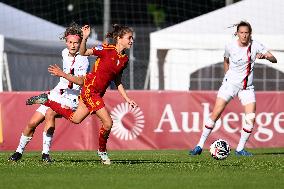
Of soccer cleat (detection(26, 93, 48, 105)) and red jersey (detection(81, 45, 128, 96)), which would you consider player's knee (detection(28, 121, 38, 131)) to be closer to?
soccer cleat (detection(26, 93, 48, 105))

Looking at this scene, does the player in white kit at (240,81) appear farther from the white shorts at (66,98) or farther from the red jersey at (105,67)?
the red jersey at (105,67)

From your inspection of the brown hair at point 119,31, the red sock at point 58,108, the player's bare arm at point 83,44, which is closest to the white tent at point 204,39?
the red sock at point 58,108

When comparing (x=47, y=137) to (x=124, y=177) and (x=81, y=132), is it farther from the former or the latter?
(x=81, y=132)

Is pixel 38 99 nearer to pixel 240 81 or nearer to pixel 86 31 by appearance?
pixel 86 31

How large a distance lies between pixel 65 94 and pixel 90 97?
35.1 inches

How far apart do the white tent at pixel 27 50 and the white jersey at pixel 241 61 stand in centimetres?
918

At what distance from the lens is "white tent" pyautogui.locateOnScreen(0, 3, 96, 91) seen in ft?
83.5

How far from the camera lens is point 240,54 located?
1644cm

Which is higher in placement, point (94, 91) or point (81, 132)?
point (94, 91)

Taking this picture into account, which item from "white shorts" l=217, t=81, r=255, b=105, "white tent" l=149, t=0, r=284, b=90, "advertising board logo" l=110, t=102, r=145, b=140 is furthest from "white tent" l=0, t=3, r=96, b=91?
"white shorts" l=217, t=81, r=255, b=105

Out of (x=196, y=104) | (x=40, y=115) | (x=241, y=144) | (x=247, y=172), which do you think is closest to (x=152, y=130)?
(x=196, y=104)

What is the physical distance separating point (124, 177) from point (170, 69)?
1335 cm

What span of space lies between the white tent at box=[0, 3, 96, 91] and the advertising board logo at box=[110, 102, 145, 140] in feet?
17.2

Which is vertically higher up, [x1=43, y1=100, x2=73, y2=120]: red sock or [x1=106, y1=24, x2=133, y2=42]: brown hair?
[x1=106, y1=24, x2=133, y2=42]: brown hair
